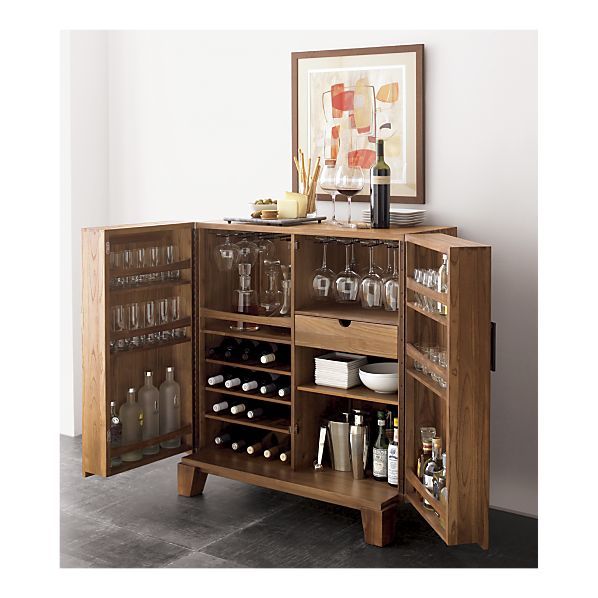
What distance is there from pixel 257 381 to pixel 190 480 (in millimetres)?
584

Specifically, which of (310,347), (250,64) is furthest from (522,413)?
(250,64)

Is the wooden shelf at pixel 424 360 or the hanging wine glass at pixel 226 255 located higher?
the hanging wine glass at pixel 226 255

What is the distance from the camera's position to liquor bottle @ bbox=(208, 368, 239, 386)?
432 cm

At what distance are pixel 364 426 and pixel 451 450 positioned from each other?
36.0 inches

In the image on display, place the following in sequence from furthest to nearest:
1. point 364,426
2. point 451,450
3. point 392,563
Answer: point 364,426 < point 392,563 < point 451,450

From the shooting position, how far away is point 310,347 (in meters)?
4.04

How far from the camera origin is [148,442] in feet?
13.7

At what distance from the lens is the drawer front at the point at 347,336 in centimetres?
371

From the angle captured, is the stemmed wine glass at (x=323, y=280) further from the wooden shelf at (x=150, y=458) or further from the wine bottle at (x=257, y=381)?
the wooden shelf at (x=150, y=458)

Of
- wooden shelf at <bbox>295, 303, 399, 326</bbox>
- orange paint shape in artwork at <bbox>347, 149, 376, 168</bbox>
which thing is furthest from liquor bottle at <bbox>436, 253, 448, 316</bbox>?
orange paint shape in artwork at <bbox>347, 149, 376, 168</bbox>

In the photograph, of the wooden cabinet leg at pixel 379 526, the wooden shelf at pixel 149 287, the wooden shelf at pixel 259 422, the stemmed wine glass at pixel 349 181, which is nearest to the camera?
the wooden cabinet leg at pixel 379 526

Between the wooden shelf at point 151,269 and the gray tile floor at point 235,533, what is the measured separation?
1.13 meters

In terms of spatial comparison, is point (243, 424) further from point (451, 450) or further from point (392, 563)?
point (451, 450)

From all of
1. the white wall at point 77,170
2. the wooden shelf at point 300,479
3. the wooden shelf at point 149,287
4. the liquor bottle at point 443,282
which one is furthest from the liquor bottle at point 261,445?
the white wall at point 77,170
